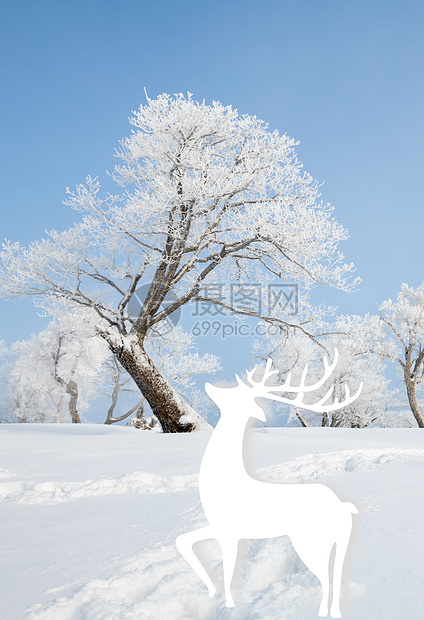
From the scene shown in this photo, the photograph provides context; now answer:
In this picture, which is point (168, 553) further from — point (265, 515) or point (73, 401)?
point (73, 401)

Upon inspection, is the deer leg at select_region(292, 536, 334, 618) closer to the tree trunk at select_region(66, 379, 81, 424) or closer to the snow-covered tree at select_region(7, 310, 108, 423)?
the snow-covered tree at select_region(7, 310, 108, 423)

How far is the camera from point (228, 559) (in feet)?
4.64

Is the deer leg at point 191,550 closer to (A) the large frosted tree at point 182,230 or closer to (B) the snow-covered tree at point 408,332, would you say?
(A) the large frosted tree at point 182,230

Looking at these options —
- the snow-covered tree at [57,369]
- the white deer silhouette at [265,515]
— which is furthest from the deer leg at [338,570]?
the snow-covered tree at [57,369]

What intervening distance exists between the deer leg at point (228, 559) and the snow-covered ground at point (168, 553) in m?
0.05

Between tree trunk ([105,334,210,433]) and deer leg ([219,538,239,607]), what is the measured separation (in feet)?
22.7

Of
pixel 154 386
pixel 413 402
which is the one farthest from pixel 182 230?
pixel 413 402

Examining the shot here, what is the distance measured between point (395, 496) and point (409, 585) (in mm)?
1008

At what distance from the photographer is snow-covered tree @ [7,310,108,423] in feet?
67.8

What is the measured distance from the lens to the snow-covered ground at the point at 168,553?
146 centimetres

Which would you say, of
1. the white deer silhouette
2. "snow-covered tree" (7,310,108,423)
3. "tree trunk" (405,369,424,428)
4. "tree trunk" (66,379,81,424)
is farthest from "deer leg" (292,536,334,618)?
"tree trunk" (66,379,81,424)

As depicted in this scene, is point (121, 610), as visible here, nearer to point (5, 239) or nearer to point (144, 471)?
point (144, 471)

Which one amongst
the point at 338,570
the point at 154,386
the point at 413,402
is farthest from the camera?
the point at 413,402

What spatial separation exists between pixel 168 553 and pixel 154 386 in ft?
21.4
